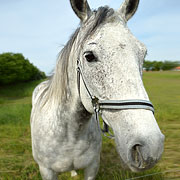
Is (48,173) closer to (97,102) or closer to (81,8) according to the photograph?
(97,102)

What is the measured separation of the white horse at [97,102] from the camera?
914 mm

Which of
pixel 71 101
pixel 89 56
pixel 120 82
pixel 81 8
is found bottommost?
pixel 71 101

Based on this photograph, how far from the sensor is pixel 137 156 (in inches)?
36.8

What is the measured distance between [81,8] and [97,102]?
2.94 ft

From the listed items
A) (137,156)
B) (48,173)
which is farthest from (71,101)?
(48,173)

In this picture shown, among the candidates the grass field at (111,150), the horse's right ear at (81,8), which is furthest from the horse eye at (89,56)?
the grass field at (111,150)

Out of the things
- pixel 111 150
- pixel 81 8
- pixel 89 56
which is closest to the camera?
pixel 89 56

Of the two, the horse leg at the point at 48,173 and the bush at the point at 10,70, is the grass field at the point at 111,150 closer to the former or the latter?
the horse leg at the point at 48,173

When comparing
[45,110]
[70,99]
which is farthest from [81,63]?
[45,110]

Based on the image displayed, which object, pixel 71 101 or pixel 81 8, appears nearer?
pixel 81 8

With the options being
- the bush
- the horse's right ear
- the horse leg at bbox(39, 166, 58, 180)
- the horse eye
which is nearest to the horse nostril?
the horse eye

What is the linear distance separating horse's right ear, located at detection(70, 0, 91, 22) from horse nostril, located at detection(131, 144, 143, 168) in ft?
3.92

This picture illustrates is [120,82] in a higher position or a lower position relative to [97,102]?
higher

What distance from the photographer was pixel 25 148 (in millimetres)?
4332
